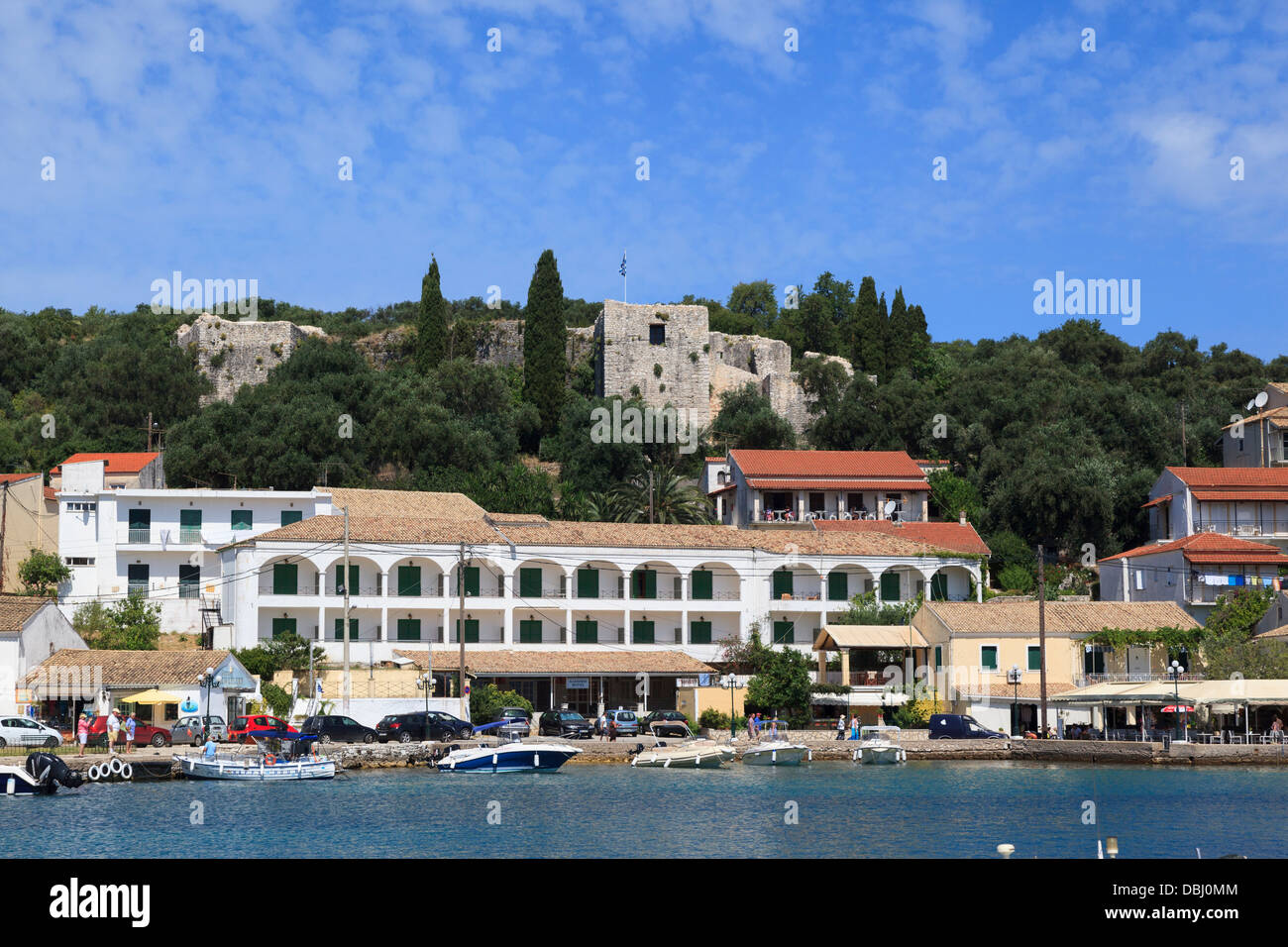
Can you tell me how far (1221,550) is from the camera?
201ft

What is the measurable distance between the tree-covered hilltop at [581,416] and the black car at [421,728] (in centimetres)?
2249

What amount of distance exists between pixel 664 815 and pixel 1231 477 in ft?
155

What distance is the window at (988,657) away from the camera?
54.5 m

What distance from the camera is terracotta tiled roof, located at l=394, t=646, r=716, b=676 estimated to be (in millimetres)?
54000

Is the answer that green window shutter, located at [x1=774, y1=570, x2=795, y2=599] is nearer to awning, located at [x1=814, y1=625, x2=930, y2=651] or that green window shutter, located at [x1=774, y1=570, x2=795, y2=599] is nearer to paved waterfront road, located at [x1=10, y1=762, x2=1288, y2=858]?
awning, located at [x1=814, y1=625, x2=930, y2=651]

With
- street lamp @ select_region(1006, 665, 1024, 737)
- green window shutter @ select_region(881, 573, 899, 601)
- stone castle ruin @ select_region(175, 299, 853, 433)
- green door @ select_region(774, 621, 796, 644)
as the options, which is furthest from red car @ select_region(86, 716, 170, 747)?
stone castle ruin @ select_region(175, 299, 853, 433)

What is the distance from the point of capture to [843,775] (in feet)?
142

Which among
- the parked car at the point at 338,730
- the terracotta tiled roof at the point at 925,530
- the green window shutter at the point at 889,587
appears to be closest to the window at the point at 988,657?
the green window shutter at the point at 889,587

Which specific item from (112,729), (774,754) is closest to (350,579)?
(112,729)

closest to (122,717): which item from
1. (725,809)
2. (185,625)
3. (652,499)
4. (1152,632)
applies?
(185,625)

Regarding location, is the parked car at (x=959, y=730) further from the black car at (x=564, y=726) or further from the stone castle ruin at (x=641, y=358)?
the stone castle ruin at (x=641, y=358)

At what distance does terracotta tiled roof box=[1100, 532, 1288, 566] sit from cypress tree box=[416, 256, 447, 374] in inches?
1850
